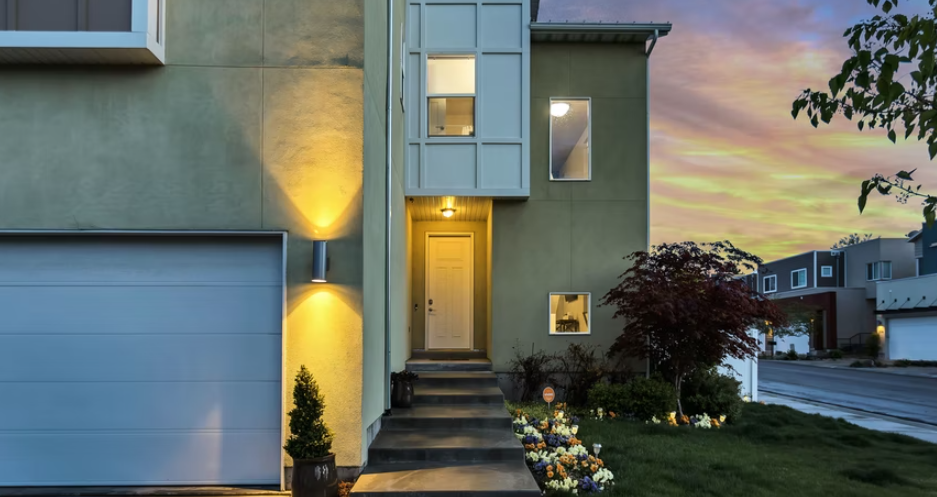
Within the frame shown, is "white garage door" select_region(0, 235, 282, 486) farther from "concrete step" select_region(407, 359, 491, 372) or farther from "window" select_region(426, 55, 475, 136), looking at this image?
"window" select_region(426, 55, 475, 136)

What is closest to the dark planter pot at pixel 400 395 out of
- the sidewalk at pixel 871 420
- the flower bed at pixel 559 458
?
the flower bed at pixel 559 458

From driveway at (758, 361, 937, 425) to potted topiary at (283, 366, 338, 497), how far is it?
12.2 meters

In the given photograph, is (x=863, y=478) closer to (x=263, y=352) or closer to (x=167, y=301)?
(x=263, y=352)

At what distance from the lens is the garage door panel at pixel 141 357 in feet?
19.4

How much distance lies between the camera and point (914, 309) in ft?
99.7

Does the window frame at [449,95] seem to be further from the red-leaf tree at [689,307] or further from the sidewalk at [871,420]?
the sidewalk at [871,420]

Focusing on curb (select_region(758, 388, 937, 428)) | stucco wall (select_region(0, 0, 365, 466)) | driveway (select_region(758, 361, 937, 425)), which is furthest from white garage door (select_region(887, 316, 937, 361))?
stucco wall (select_region(0, 0, 365, 466))

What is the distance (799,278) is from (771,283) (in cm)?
554

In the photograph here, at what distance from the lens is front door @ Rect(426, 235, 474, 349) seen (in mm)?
11734

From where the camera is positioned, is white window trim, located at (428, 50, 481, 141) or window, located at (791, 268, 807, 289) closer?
white window trim, located at (428, 50, 481, 141)

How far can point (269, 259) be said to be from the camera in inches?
238

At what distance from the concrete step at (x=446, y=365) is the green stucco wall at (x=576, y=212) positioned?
1.77 ft

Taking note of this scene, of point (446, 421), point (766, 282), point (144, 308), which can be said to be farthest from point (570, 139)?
point (766, 282)

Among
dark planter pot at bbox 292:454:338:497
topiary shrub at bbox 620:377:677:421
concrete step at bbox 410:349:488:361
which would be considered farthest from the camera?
concrete step at bbox 410:349:488:361
